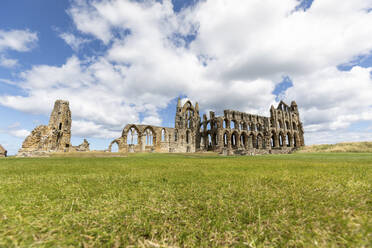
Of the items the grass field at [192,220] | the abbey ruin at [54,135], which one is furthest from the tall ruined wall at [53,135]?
the grass field at [192,220]

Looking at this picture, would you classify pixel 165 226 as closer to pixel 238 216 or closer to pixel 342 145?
pixel 238 216

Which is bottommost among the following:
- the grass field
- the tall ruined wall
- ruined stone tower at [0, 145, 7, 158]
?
the grass field

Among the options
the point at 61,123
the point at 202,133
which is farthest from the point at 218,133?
the point at 61,123

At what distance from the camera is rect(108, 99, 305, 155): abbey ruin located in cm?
3278

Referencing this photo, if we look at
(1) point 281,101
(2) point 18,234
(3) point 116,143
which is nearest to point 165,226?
(2) point 18,234

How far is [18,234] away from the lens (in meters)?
1.06

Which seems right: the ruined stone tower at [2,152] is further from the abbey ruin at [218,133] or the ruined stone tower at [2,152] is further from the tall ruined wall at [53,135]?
the abbey ruin at [218,133]

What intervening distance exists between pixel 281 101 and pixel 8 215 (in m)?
53.8

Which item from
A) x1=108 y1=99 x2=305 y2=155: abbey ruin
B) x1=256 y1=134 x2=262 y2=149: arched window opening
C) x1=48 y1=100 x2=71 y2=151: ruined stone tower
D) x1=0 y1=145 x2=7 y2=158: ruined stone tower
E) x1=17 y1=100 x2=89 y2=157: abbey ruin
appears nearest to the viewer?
x1=17 y1=100 x2=89 y2=157: abbey ruin

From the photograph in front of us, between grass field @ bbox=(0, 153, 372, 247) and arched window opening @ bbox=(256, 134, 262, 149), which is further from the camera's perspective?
arched window opening @ bbox=(256, 134, 262, 149)

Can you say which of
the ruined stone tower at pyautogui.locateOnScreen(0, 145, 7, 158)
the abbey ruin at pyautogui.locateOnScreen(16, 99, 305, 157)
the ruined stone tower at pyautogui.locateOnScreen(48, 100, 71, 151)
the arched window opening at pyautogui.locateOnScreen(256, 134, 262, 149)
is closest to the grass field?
the abbey ruin at pyautogui.locateOnScreen(16, 99, 305, 157)

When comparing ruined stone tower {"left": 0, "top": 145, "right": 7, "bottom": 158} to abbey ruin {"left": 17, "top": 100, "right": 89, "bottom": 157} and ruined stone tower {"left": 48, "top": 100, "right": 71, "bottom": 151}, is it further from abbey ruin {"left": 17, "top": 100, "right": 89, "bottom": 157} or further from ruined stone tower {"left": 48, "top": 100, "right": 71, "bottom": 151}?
ruined stone tower {"left": 48, "top": 100, "right": 71, "bottom": 151}

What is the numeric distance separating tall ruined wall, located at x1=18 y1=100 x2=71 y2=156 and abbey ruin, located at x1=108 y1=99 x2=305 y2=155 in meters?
7.44

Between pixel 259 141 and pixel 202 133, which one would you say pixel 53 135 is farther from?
pixel 259 141
